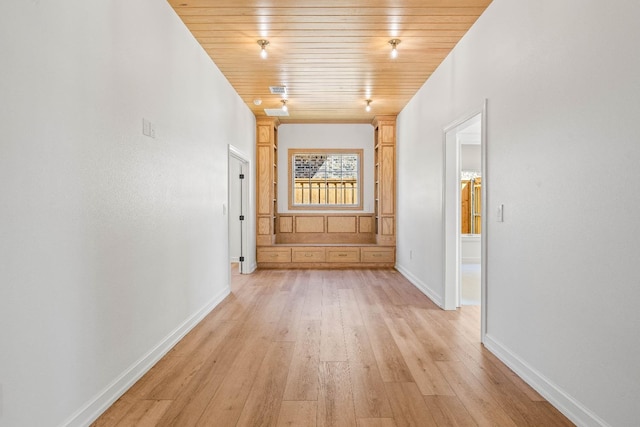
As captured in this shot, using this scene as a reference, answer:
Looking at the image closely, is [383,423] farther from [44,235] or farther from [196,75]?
[196,75]

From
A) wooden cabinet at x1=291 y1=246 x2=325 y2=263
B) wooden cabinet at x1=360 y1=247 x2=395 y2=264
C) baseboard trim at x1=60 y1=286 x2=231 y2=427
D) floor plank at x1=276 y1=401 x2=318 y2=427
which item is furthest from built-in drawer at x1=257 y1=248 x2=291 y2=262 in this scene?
floor plank at x1=276 y1=401 x2=318 y2=427

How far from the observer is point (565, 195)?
2.15 meters

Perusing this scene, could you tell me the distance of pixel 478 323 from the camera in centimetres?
375

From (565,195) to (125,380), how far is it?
2843 millimetres

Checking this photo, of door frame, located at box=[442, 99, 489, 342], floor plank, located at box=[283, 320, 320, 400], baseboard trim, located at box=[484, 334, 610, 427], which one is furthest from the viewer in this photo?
door frame, located at box=[442, 99, 489, 342]

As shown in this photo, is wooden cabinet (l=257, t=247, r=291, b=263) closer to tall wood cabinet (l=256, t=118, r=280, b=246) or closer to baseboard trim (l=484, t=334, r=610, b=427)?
tall wood cabinet (l=256, t=118, r=280, b=246)

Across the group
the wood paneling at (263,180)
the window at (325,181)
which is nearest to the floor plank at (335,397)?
the wood paneling at (263,180)

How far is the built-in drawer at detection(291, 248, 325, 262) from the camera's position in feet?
23.1

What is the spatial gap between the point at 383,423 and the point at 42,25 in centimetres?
252

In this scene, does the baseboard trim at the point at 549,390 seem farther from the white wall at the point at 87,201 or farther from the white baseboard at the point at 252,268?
the white baseboard at the point at 252,268

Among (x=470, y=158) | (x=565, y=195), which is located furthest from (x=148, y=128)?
(x=470, y=158)

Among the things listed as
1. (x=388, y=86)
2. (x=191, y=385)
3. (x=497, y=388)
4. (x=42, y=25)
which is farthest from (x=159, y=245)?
(x=388, y=86)

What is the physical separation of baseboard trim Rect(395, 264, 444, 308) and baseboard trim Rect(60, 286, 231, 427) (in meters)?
2.68

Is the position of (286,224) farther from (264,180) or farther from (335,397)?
(335,397)
